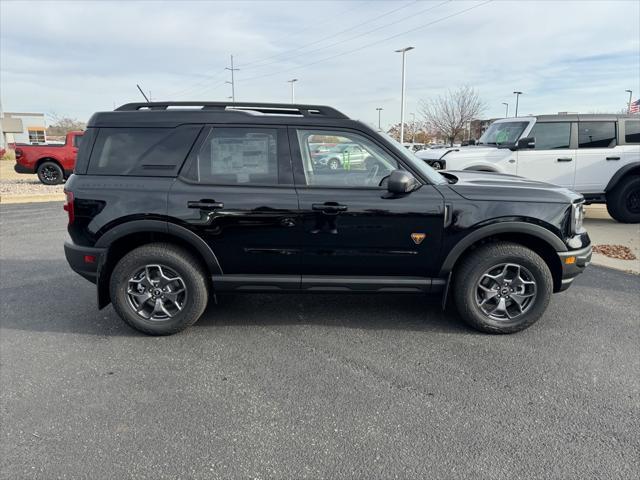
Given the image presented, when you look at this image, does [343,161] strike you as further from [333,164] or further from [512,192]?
[512,192]

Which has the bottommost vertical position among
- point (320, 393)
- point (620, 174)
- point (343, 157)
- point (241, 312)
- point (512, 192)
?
point (320, 393)

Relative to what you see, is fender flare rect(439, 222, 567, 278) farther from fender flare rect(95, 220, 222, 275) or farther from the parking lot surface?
fender flare rect(95, 220, 222, 275)

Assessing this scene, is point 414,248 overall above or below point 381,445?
above

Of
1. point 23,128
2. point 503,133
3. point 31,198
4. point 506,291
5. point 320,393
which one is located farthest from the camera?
point 23,128

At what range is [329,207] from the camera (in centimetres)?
341

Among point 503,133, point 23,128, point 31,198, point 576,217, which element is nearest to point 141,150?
point 576,217

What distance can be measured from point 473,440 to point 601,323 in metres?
2.29

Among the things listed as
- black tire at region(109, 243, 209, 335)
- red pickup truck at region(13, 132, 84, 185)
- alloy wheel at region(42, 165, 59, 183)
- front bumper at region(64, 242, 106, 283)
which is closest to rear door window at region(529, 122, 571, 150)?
black tire at region(109, 243, 209, 335)

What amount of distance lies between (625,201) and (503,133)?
8.42ft

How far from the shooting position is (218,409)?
8.77 ft

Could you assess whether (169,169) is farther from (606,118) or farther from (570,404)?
(606,118)

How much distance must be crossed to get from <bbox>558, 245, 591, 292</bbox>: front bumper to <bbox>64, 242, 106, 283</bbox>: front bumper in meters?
3.77

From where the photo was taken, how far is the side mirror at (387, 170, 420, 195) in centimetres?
327

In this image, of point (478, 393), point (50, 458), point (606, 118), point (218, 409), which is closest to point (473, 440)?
point (478, 393)
